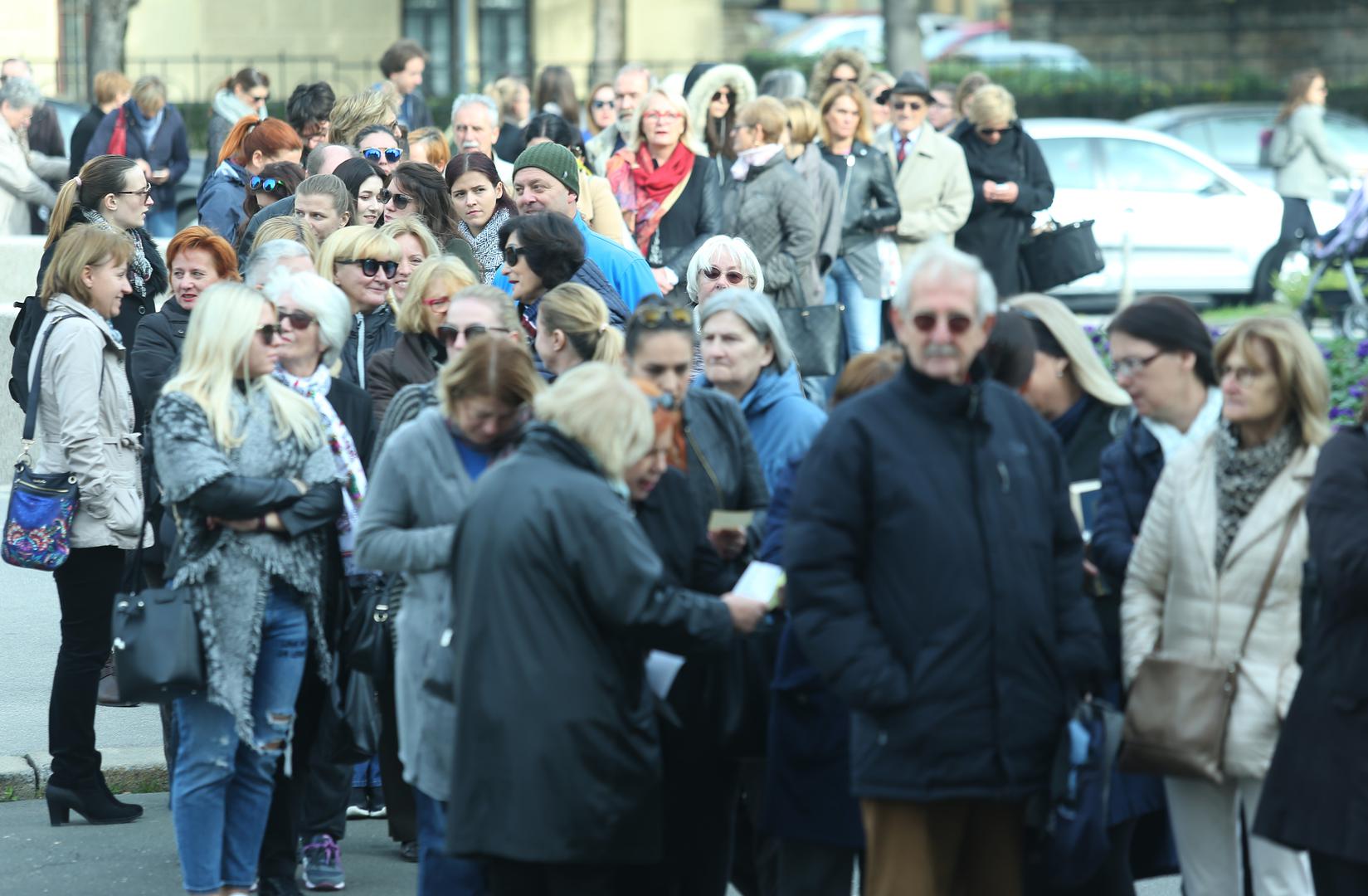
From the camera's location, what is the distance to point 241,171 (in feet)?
32.1

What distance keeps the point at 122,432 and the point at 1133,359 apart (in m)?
3.31

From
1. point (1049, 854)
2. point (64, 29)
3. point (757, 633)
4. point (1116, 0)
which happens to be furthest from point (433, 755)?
point (1116, 0)

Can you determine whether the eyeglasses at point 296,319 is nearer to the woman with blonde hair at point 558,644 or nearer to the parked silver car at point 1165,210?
the woman with blonde hair at point 558,644

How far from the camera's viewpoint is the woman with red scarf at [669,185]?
1021cm

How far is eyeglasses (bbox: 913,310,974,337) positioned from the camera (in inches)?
177

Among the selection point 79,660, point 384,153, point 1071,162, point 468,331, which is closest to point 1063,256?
point 384,153

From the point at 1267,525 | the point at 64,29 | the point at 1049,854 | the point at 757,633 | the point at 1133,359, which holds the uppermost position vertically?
the point at 64,29

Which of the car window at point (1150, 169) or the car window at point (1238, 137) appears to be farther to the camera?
the car window at point (1238, 137)

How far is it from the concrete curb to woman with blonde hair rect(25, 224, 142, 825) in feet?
1.33

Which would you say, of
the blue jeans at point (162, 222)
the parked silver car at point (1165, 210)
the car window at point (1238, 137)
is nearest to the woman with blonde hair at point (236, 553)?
the blue jeans at point (162, 222)

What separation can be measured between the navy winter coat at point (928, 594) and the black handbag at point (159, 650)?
5.76 ft

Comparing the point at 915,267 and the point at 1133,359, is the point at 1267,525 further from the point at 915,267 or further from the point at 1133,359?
the point at 915,267

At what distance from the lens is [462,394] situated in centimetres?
505

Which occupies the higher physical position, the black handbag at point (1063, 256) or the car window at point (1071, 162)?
the car window at point (1071, 162)
